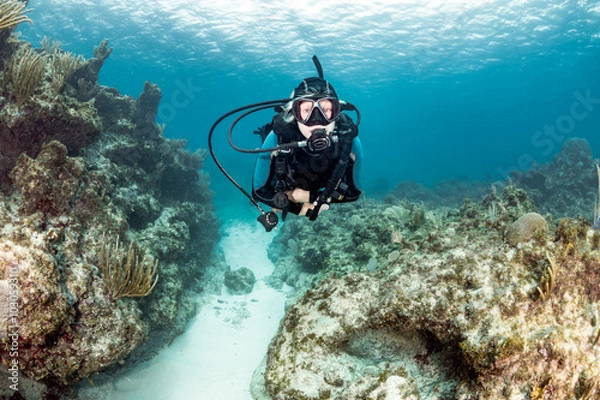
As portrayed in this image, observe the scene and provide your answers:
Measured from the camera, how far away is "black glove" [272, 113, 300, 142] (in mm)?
4465

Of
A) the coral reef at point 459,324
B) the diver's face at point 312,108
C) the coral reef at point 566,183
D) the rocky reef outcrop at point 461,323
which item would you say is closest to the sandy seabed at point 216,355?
the rocky reef outcrop at point 461,323

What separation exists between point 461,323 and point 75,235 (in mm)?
5329

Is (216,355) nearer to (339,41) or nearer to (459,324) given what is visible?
(459,324)

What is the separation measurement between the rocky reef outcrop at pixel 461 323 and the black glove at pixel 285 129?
2.07 m

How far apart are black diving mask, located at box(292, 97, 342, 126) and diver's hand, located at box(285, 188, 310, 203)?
3.08ft

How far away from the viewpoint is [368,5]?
20203 millimetres

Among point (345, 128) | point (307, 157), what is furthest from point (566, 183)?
point (307, 157)

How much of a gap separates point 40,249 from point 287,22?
2323 cm

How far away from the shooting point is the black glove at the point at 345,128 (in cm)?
440

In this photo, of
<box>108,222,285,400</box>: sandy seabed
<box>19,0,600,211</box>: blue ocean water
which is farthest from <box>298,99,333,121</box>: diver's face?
<box>19,0,600,211</box>: blue ocean water

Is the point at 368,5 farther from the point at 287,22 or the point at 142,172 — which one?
the point at 142,172

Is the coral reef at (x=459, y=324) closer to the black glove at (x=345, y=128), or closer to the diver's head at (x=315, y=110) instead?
the black glove at (x=345, y=128)

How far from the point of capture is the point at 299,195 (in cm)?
452

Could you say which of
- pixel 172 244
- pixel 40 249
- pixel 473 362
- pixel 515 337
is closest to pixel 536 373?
pixel 515 337
